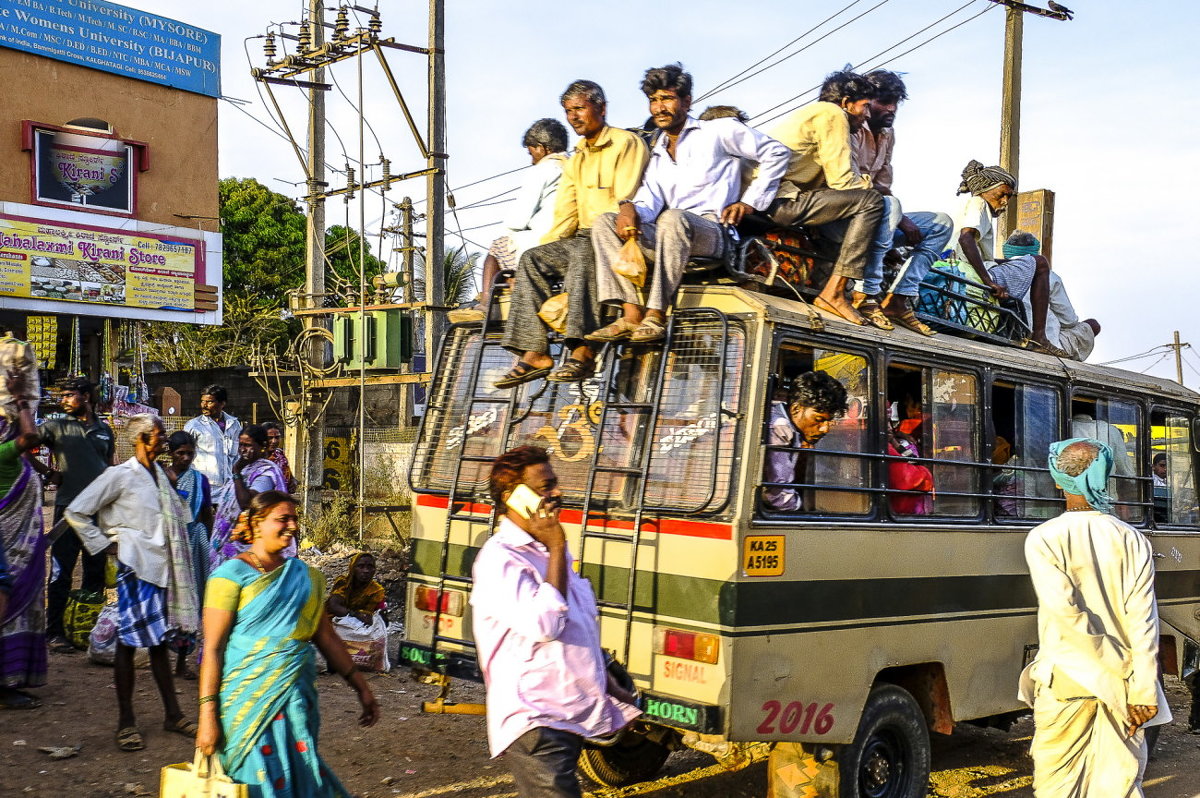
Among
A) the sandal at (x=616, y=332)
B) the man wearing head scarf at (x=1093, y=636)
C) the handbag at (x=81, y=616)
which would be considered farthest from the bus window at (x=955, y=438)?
Answer: the handbag at (x=81, y=616)

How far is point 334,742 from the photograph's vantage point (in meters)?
6.40

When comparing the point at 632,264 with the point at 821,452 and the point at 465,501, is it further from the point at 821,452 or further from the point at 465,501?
the point at 465,501

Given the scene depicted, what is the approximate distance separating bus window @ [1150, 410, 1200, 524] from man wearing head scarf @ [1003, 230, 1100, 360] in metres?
0.74

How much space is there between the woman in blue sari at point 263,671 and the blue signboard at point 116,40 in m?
17.9

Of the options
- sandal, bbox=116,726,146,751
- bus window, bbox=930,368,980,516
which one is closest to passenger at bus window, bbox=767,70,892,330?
bus window, bbox=930,368,980,516

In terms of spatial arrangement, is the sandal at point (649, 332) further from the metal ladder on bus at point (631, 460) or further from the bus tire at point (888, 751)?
the bus tire at point (888, 751)

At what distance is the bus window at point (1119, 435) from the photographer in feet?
22.2

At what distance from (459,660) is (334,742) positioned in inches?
67.8

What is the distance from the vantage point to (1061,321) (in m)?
7.86

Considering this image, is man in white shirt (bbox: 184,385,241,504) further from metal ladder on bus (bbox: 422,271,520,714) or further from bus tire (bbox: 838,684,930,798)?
bus tire (bbox: 838,684,930,798)

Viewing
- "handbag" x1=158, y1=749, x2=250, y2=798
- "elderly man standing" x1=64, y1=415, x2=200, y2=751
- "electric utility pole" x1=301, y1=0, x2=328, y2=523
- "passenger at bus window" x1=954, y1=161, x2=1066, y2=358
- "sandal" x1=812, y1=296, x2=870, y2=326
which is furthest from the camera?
"electric utility pole" x1=301, y1=0, x2=328, y2=523

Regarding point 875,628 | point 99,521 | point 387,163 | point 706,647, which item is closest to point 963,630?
point 875,628

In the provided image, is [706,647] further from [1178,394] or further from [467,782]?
[1178,394]

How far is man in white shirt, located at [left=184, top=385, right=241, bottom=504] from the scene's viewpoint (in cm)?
841
